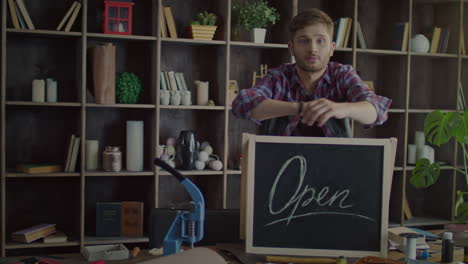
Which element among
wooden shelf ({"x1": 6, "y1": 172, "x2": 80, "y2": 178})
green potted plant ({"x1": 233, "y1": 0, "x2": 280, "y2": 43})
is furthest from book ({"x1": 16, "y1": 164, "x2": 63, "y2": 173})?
green potted plant ({"x1": 233, "y1": 0, "x2": 280, "y2": 43})

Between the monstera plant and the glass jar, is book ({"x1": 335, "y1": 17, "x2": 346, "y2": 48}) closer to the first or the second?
the monstera plant

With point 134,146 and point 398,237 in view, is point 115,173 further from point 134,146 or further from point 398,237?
point 398,237

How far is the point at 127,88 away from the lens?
3869 millimetres

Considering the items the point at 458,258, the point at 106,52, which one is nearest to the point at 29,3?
the point at 106,52

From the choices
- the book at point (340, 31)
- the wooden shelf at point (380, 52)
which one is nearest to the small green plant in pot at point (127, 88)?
the book at point (340, 31)

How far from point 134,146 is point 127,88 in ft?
1.31

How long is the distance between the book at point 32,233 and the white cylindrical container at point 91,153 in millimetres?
472

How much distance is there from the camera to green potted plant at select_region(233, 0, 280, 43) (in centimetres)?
402

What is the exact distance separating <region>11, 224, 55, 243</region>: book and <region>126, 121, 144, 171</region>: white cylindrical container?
653 millimetres

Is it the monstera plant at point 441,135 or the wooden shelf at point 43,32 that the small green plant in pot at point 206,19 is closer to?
the wooden shelf at point 43,32

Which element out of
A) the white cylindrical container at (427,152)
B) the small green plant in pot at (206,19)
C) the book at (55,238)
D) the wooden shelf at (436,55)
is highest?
the small green plant in pot at (206,19)

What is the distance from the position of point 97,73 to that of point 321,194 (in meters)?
2.49

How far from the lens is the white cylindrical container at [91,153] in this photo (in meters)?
3.85

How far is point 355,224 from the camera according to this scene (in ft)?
5.15
